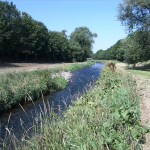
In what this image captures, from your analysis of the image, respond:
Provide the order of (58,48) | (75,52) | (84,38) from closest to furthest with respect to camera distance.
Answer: (58,48)
(75,52)
(84,38)

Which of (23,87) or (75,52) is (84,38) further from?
(23,87)

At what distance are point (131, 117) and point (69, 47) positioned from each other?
104256 mm

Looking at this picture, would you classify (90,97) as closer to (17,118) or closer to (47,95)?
(17,118)

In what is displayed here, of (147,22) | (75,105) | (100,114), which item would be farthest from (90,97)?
(147,22)

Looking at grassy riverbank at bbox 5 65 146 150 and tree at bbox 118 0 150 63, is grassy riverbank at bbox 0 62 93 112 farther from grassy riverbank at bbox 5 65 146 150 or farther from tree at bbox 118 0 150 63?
tree at bbox 118 0 150 63

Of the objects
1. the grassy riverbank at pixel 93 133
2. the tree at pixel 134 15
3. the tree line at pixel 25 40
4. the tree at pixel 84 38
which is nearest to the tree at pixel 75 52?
the tree line at pixel 25 40

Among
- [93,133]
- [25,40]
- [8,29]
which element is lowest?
[93,133]

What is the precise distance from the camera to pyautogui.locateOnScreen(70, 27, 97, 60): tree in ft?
465

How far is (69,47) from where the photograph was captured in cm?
11344

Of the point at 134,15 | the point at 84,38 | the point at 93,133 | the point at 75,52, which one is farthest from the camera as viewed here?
the point at 84,38

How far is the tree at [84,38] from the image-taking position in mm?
141750

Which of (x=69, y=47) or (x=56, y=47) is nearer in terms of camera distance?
(x=56, y=47)

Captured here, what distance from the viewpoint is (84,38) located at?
5625 inches

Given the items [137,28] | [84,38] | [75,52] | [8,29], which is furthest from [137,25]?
[84,38]
